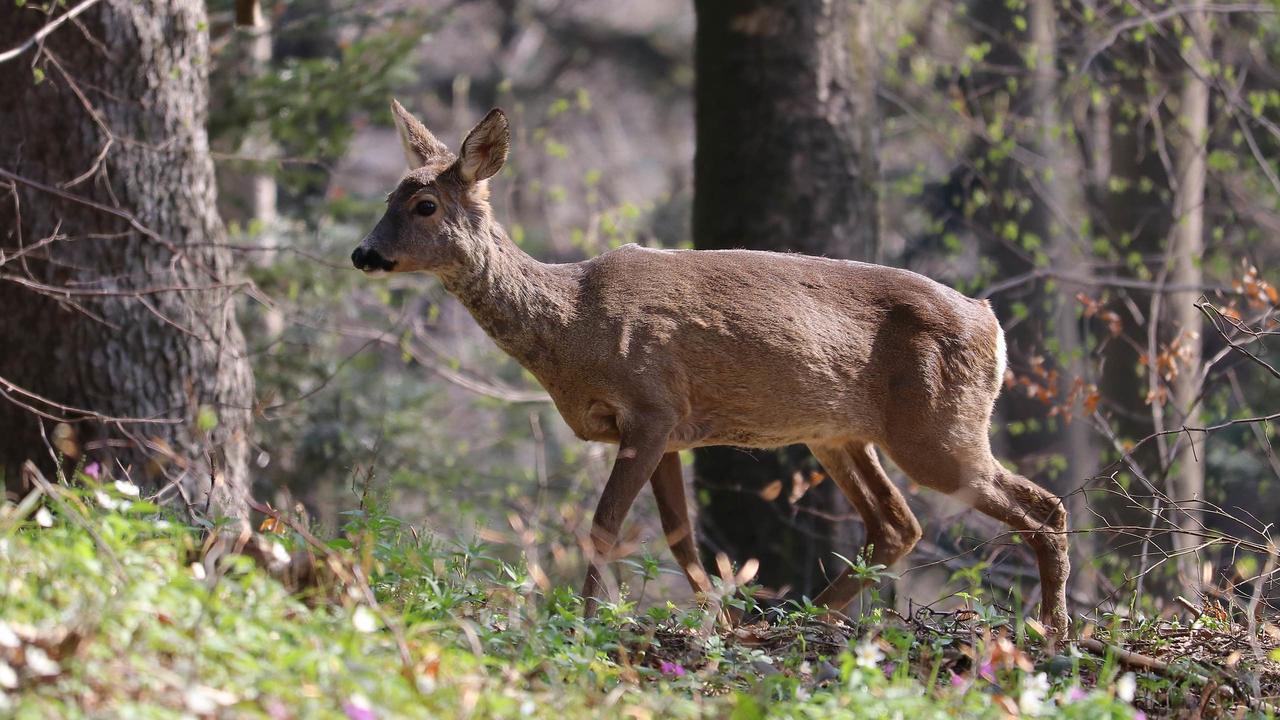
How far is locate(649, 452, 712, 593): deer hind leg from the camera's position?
6.84 m

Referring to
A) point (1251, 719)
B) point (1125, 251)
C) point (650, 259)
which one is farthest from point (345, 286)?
point (1251, 719)

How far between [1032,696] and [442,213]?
3.63 metres

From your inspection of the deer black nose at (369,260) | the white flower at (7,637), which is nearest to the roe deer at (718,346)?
the deer black nose at (369,260)

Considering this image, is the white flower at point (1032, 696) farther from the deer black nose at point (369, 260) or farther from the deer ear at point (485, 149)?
the deer ear at point (485, 149)

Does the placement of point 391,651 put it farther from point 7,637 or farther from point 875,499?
point 875,499

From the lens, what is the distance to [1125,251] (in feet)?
43.7

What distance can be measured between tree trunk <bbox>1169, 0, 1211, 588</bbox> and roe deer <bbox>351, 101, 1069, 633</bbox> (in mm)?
4287

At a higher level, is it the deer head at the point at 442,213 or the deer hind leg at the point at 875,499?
the deer head at the point at 442,213

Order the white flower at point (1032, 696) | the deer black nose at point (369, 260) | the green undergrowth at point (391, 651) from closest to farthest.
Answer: the green undergrowth at point (391, 651) < the white flower at point (1032, 696) < the deer black nose at point (369, 260)

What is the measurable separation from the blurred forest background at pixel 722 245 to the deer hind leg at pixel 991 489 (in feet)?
1.21

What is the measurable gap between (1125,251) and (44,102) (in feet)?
31.8

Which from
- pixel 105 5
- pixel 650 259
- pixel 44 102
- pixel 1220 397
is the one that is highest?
pixel 105 5

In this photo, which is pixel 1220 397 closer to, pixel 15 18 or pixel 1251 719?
pixel 1251 719

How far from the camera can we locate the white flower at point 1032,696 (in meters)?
4.06
